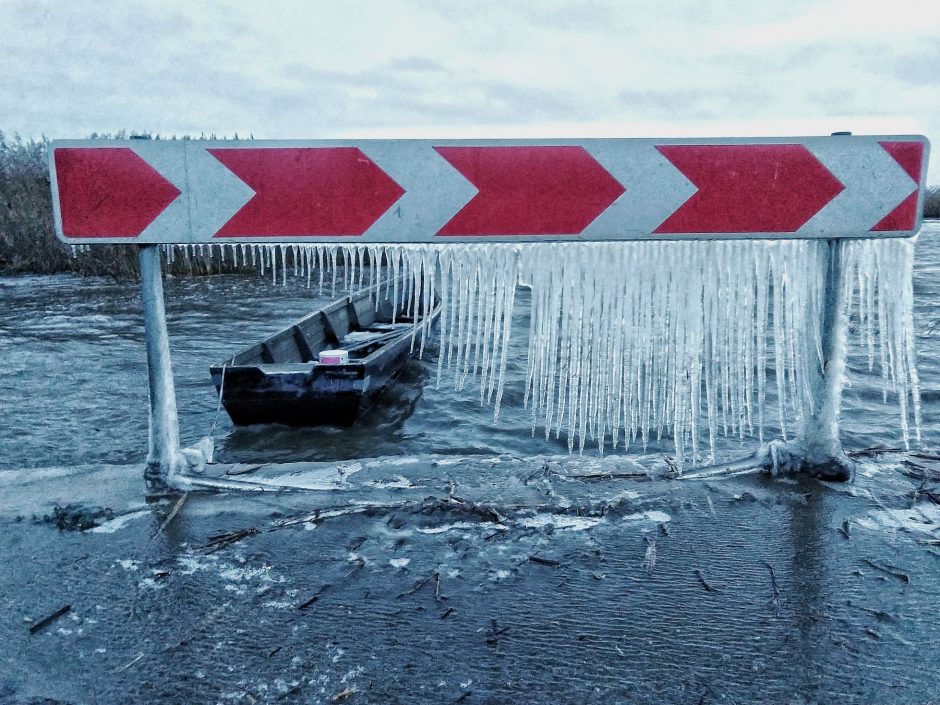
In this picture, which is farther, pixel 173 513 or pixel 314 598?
pixel 173 513

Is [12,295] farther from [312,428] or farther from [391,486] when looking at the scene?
[391,486]

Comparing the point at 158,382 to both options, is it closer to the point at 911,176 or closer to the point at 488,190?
the point at 488,190

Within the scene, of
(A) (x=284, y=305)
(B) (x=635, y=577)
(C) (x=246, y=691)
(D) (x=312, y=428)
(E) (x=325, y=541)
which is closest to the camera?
(C) (x=246, y=691)

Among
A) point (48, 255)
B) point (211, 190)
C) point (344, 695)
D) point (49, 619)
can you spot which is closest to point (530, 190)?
point (211, 190)

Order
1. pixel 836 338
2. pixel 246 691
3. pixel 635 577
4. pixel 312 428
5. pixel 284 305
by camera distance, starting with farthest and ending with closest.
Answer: pixel 284 305
pixel 312 428
pixel 836 338
pixel 635 577
pixel 246 691

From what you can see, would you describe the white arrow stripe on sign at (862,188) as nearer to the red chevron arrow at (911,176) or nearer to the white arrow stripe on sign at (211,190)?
the red chevron arrow at (911,176)

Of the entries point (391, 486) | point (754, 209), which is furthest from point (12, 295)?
point (754, 209)

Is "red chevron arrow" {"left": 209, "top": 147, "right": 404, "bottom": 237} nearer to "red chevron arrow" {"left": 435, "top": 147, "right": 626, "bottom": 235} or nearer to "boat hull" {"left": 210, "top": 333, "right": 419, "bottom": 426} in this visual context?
"red chevron arrow" {"left": 435, "top": 147, "right": 626, "bottom": 235}

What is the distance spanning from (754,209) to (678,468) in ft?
4.35

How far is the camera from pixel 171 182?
10.2 ft

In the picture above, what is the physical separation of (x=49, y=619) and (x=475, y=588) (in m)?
1.47

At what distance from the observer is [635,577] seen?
2789mm

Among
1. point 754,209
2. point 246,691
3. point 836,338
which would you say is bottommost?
point 246,691

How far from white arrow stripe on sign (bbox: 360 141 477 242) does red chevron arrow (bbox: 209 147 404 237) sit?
0.11 feet
